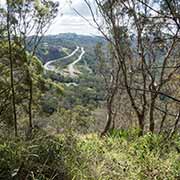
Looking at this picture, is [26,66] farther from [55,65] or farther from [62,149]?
[55,65]

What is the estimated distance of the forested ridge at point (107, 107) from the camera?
13.4 ft

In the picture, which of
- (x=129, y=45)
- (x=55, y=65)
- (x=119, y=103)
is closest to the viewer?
(x=129, y=45)

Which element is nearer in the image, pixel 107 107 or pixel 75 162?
Answer: pixel 75 162

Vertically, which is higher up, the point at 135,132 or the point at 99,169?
the point at 99,169

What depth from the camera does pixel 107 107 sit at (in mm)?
18969

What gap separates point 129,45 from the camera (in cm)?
1511

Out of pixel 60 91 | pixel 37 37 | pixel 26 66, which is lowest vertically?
pixel 60 91

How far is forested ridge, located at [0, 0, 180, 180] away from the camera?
407cm

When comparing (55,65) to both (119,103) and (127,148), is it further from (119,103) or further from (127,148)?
(127,148)

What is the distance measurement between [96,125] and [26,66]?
34.7ft

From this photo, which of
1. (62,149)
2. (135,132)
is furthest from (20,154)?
(135,132)

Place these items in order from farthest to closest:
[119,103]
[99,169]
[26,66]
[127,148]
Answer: [119,103]
[26,66]
[127,148]
[99,169]

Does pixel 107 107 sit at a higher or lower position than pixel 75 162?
lower

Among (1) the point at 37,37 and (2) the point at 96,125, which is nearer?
(1) the point at 37,37
